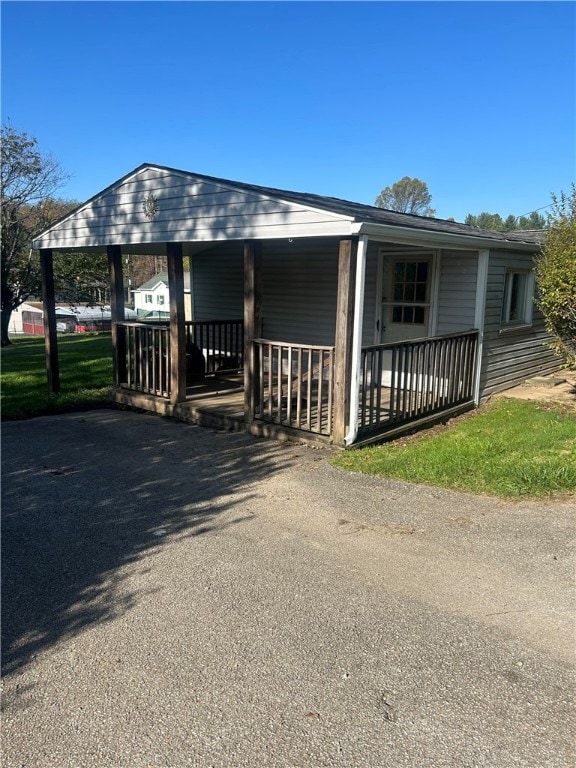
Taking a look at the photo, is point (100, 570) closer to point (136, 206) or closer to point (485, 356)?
point (136, 206)

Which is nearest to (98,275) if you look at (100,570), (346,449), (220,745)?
(346,449)

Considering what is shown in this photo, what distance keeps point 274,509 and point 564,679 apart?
2662 mm

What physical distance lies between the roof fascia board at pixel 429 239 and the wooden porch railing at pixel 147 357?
394 cm

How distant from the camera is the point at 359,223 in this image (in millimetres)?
5844

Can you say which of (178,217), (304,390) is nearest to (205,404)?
(304,390)

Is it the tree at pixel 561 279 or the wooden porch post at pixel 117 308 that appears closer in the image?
the tree at pixel 561 279

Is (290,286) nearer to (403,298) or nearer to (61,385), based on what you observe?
(403,298)

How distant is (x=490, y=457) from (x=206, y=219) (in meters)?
4.50

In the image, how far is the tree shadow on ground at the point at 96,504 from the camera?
135 inches

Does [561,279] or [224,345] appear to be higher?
[561,279]

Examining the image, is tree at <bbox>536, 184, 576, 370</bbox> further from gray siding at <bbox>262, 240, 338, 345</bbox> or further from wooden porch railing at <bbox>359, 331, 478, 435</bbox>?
gray siding at <bbox>262, 240, 338, 345</bbox>

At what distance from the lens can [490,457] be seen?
19.9 feet

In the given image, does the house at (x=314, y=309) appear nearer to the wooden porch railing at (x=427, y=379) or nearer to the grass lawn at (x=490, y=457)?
the wooden porch railing at (x=427, y=379)

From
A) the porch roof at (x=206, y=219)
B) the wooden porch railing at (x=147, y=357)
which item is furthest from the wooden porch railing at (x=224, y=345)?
the porch roof at (x=206, y=219)
